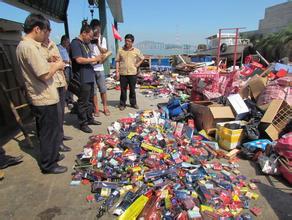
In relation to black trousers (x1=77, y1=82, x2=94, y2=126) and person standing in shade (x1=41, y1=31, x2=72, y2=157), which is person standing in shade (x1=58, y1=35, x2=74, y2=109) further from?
person standing in shade (x1=41, y1=31, x2=72, y2=157)

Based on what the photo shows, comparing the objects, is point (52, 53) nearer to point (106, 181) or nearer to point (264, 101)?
point (106, 181)

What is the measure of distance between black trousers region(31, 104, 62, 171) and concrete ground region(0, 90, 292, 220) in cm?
25

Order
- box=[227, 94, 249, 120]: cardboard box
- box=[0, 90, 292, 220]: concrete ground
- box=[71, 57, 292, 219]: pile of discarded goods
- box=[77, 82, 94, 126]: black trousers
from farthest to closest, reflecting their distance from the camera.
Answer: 1. box=[227, 94, 249, 120]: cardboard box
2. box=[77, 82, 94, 126]: black trousers
3. box=[71, 57, 292, 219]: pile of discarded goods
4. box=[0, 90, 292, 220]: concrete ground

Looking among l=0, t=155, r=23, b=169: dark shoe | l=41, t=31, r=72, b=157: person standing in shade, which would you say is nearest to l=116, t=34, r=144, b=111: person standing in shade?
l=41, t=31, r=72, b=157: person standing in shade

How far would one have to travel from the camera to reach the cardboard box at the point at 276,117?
13.5 ft

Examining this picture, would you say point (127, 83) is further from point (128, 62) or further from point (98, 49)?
point (98, 49)

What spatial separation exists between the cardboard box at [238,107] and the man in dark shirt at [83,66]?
9.12 ft

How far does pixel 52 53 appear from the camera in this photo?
3.48 m

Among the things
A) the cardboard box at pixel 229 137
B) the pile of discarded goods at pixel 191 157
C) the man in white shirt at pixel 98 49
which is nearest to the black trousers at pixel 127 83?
the man in white shirt at pixel 98 49

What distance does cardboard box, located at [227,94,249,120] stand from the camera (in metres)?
4.78

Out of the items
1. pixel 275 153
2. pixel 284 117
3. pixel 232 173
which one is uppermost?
pixel 284 117

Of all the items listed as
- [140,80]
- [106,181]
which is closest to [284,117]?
[106,181]

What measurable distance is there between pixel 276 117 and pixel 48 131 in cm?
376

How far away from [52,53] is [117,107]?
11.6ft
